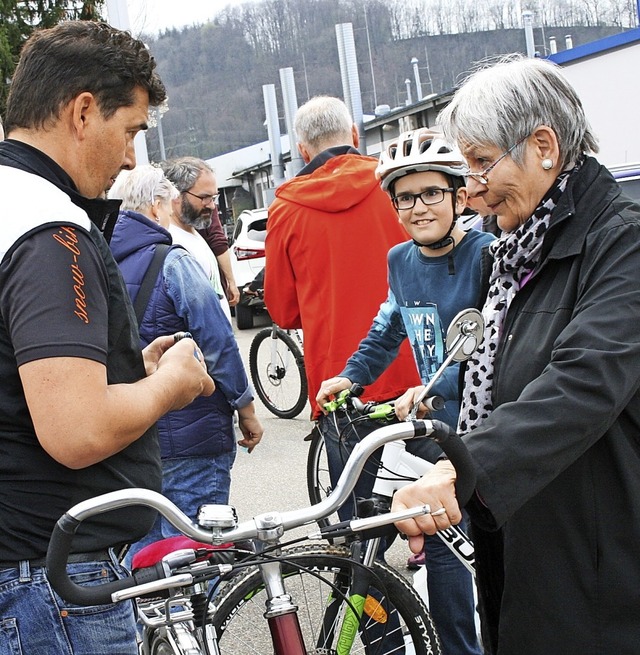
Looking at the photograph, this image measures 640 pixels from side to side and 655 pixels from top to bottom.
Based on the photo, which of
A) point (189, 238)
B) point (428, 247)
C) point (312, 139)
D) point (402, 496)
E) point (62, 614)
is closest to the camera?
point (402, 496)

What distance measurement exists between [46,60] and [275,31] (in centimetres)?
4266

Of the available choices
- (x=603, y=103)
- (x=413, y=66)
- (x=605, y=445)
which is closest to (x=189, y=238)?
(x=605, y=445)

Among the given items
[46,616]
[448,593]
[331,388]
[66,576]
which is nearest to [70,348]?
[66,576]

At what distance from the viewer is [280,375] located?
335 inches

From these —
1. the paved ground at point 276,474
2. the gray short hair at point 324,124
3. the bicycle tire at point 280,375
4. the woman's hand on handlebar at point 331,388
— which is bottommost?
the paved ground at point 276,474

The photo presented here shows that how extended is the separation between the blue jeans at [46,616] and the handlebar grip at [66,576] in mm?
521

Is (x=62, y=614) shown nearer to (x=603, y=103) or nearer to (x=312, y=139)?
(x=312, y=139)

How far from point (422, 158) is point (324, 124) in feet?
3.91

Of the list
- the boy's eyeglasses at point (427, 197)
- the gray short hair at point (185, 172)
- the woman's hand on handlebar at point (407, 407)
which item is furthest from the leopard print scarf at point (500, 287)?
the gray short hair at point (185, 172)

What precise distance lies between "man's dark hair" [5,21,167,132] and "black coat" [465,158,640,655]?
99 centimetres

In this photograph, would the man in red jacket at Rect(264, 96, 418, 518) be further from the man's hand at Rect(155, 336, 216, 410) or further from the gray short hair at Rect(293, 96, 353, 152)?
the man's hand at Rect(155, 336, 216, 410)

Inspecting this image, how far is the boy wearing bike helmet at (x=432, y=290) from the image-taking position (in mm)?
3482

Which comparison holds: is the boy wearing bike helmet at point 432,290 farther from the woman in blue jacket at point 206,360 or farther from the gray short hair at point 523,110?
the gray short hair at point 523,110

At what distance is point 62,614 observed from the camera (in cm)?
203
